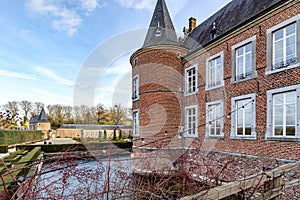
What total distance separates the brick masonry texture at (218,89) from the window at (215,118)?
0.68ft

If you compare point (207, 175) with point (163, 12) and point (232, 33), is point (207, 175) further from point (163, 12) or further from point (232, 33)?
point (163, 12)

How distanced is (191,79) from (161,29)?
3283mm

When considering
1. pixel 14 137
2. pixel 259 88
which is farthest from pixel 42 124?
pixel 259 88

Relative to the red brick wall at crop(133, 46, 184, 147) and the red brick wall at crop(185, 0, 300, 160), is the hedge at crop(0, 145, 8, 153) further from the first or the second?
the red brick wall at crop(185, 0, 300, 160)

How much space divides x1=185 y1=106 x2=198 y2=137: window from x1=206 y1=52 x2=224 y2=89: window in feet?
4.92

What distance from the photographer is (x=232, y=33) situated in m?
7.31

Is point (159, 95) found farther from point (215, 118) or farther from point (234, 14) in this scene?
point (234, 14)

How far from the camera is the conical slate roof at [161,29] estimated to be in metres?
9.89

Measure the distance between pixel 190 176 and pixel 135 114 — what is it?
29.3 feet

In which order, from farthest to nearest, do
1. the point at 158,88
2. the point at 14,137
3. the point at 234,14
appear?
the point at 14,137
the point at 158,88
the point at 234,14

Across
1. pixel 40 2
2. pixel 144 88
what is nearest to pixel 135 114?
pixel 144 88

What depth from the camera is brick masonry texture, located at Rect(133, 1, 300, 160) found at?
18.9 feet

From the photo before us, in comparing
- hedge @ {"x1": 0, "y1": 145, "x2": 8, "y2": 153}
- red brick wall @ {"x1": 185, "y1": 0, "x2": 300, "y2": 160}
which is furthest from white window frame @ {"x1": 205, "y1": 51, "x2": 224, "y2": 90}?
hedge @ {"x1": 0, "y1": 145, "x2": 8, "y2": 153}

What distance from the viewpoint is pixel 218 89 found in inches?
312
